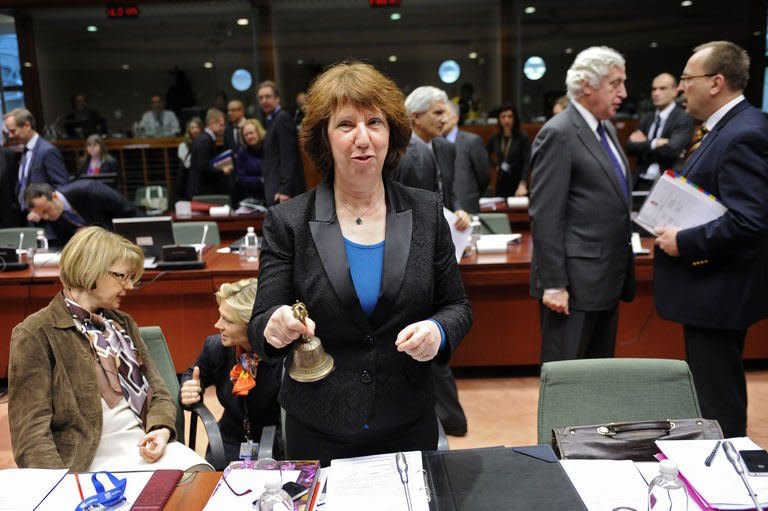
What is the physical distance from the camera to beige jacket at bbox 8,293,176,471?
2.03m

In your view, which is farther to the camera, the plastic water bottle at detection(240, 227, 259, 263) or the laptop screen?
the plastic water bottle at detection(240, 227, 259, 263)

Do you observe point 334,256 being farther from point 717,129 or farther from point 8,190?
point 8,190

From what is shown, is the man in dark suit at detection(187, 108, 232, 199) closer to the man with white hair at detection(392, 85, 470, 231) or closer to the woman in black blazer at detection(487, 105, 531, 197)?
the woman in black blazer at detection(487, 105, 531, 197)

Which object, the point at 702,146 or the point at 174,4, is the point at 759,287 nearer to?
the point at 702,146

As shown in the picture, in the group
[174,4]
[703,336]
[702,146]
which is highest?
[174,4]

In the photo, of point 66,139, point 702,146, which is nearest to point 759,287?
point 702,146

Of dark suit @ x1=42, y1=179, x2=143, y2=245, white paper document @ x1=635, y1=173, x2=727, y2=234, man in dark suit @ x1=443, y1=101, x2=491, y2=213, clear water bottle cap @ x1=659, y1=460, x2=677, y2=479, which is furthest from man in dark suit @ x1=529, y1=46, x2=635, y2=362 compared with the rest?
dark suit @ x1=42, y1=179, x2=143, y2=245

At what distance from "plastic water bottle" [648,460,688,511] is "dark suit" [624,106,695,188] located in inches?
195

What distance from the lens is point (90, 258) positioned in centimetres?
226

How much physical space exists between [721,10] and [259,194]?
6688 millimetres

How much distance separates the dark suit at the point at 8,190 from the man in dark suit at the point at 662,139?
5998 mm

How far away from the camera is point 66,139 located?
9.48m

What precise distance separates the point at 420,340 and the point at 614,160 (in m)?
1.81

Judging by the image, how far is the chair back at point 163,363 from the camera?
2.54 m
